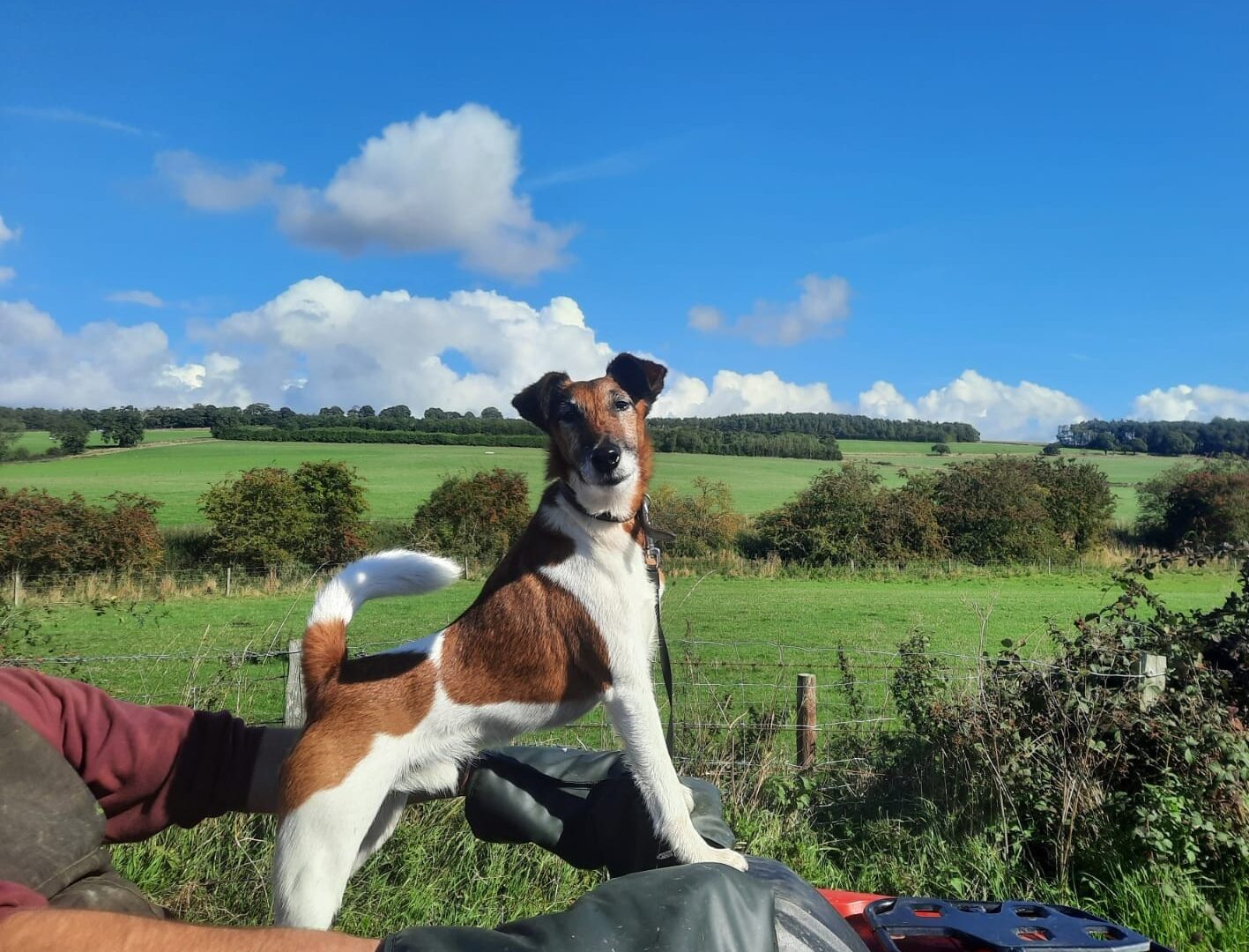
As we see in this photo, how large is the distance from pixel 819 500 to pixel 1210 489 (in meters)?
16.7

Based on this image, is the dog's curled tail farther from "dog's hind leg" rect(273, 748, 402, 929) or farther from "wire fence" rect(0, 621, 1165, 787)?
"wire fence" rect(0, 621, 1165, 787)

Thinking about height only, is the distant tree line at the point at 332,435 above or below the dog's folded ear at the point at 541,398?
above

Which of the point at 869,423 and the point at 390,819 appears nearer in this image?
the point at 390,819

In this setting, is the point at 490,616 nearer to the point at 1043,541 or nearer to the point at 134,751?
the point at 134,751

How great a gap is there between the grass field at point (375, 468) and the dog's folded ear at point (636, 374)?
22177 mm

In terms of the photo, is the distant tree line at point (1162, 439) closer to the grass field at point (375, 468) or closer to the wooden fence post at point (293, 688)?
the grass field at point (375, 468)

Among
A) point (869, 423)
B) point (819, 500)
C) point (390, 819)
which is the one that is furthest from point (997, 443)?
point (390, 819)

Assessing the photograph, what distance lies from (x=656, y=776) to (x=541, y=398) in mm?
1373

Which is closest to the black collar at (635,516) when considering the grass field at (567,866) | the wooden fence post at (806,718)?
the grass field at (567,866)

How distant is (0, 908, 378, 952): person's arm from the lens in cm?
108

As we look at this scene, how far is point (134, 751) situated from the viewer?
222 centimetres

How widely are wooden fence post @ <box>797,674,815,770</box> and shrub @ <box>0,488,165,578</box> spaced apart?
23.5 meters

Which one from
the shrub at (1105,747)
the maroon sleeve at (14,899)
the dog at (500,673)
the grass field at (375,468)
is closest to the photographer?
the maroon sleeve at (14,899)

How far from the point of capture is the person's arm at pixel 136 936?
3.55 ft
